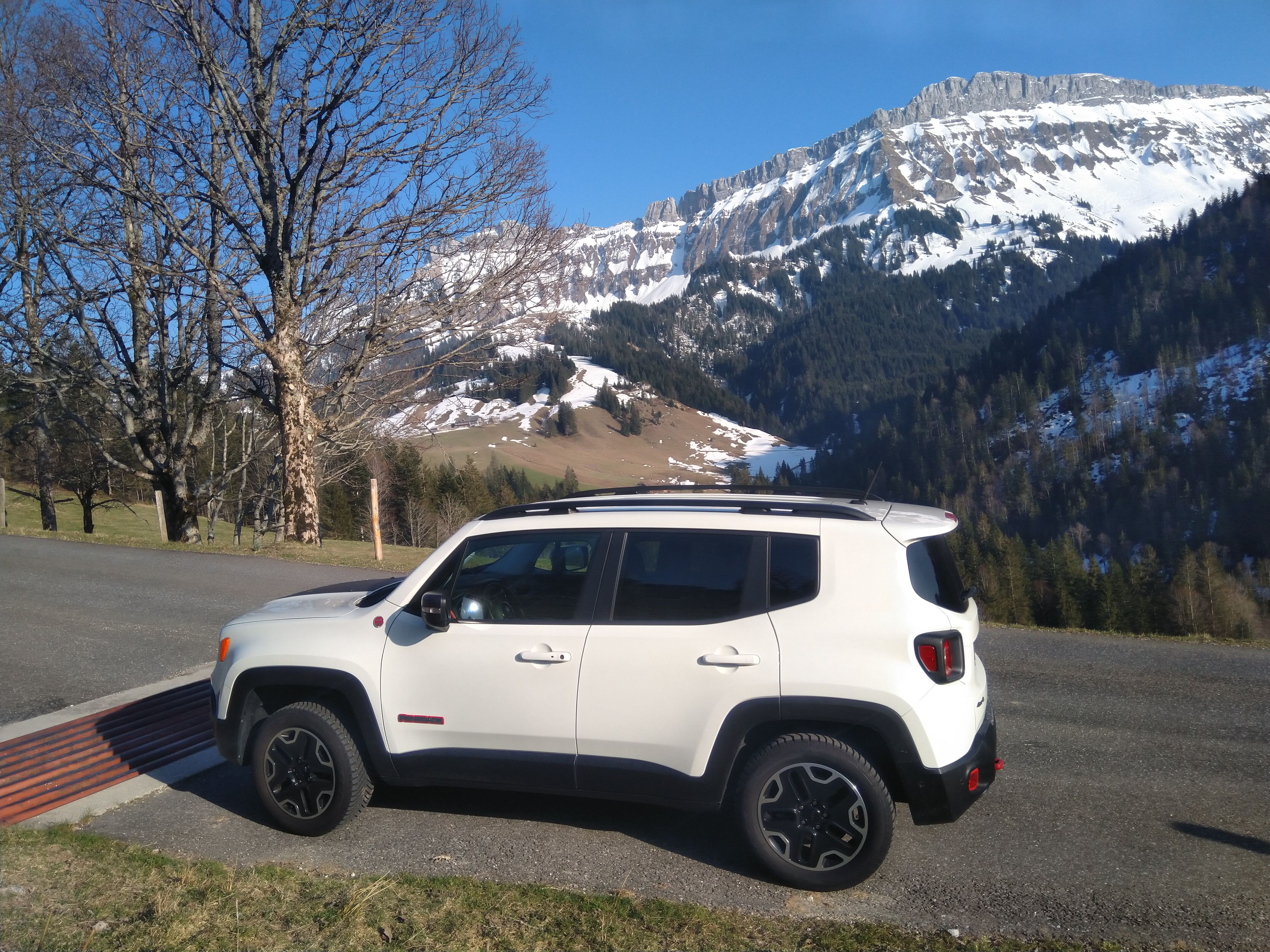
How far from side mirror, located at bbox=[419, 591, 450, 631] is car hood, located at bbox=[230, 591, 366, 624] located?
0.63 m

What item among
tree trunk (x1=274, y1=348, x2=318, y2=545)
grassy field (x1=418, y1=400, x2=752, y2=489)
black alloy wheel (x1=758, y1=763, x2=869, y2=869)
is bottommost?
black alloy wheel (x1=758, y1=763, x2=869, y2=869)

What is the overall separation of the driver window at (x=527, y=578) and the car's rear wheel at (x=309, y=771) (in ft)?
3.11

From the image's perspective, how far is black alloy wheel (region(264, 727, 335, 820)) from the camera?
15.4ft

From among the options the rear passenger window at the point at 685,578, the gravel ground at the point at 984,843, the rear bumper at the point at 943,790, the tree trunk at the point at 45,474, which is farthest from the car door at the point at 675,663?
the tree trunk at the point at 45,474

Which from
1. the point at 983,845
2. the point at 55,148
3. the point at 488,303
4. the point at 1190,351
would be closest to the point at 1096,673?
the point at 983,845

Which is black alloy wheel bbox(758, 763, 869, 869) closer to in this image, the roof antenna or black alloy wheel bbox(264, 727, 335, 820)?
the roof antenna

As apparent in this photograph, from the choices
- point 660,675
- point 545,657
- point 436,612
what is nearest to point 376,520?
point 436,612

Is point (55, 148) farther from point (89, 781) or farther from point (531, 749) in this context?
point (531, 749)

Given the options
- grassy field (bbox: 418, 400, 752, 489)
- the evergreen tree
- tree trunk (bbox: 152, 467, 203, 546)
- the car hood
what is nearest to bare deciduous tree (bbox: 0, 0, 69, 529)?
tree trunk (bbox: 152, 467, 203, 546)

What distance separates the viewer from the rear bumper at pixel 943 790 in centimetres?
393

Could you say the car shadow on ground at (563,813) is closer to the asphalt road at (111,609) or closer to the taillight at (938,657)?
the taillight at (938,657)

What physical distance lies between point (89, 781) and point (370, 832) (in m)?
2.13

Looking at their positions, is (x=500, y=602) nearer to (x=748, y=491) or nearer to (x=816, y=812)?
(x=748, y=491)

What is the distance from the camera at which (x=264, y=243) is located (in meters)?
16.7
